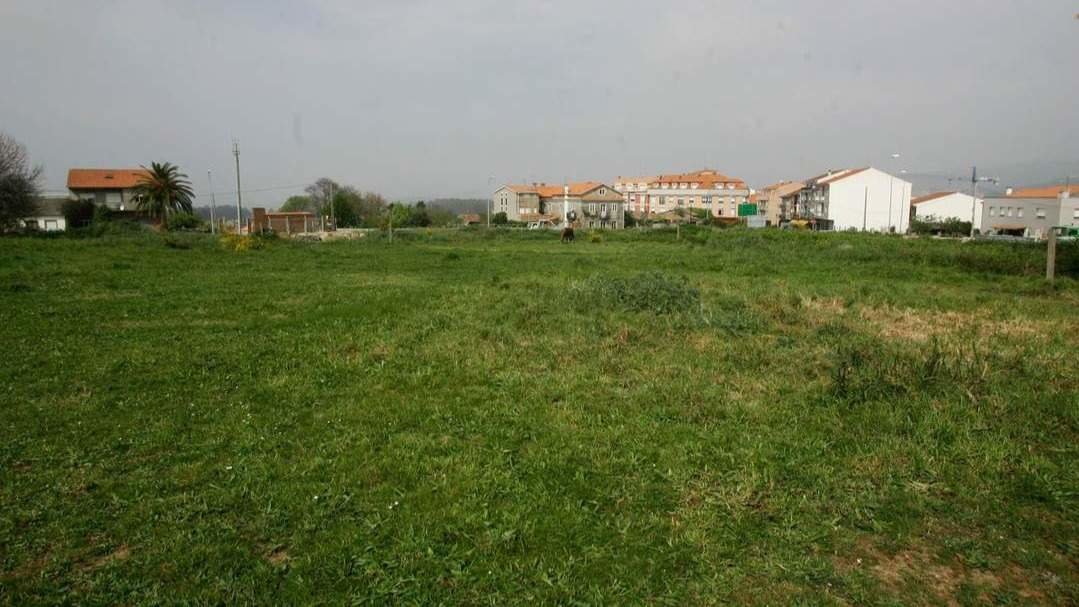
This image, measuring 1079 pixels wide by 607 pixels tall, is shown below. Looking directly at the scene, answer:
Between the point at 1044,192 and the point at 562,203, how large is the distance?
6242 cm

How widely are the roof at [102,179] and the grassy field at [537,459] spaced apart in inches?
2788

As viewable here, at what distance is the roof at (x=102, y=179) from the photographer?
69.2 metres

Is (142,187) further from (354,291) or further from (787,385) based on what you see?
(787,385)

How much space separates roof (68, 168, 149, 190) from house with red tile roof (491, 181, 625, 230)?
51.3 meters

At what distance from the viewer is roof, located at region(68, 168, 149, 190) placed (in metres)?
69.2

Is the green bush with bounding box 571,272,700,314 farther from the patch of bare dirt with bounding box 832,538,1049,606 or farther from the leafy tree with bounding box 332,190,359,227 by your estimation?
the leafy tree with bounding box 332,190,359,227

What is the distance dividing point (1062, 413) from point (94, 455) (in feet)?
29.1

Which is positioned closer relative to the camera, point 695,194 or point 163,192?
point 163,192

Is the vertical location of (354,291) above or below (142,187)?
below

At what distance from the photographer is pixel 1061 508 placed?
14.7ft

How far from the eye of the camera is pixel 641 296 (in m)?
12.6

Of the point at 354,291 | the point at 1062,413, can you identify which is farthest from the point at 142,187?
the point at 1062,413

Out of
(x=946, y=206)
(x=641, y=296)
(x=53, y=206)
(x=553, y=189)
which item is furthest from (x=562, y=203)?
(x=641, y=296)

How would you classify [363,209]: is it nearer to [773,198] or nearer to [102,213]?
[102,213]
